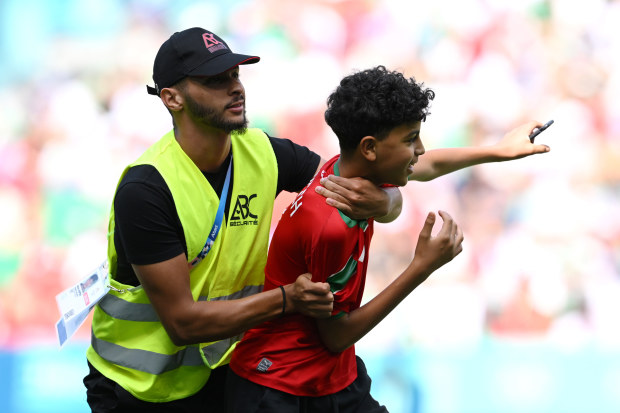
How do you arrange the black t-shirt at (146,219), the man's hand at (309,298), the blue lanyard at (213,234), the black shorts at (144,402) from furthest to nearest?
1. the black shorts at (144,402)
2. the blue lanyard at (213,234)
3. the black t-shirt at (146,219)
4. the man's hand at (309,298)

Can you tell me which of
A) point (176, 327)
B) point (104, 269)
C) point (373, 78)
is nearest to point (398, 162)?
point (373, 78)

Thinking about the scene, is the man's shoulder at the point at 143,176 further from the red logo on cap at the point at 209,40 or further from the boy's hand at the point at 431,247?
the boy's hand at the point at 431,247

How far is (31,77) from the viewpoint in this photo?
4234mm

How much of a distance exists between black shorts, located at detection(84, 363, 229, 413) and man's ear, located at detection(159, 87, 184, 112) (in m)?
0.72

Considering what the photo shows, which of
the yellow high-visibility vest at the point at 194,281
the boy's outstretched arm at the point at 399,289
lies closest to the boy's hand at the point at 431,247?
the boy's outstretched arm at the point at 399,289

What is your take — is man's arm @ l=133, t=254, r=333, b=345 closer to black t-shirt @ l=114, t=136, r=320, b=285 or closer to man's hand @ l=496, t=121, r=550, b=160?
black t-shirt @ l=114, t=136, r=320, b=285

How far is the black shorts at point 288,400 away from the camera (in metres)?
2.00

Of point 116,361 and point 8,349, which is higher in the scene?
point 116,361

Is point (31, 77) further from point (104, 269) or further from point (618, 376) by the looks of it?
point (618, 376)

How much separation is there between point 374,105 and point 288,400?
728 mm

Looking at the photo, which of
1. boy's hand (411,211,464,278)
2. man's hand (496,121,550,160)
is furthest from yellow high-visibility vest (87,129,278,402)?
man's hand (496,121,550,160)

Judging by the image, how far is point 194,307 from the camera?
6.63 ft

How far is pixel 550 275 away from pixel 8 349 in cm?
280

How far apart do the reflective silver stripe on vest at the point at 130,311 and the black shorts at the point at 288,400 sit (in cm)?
27
